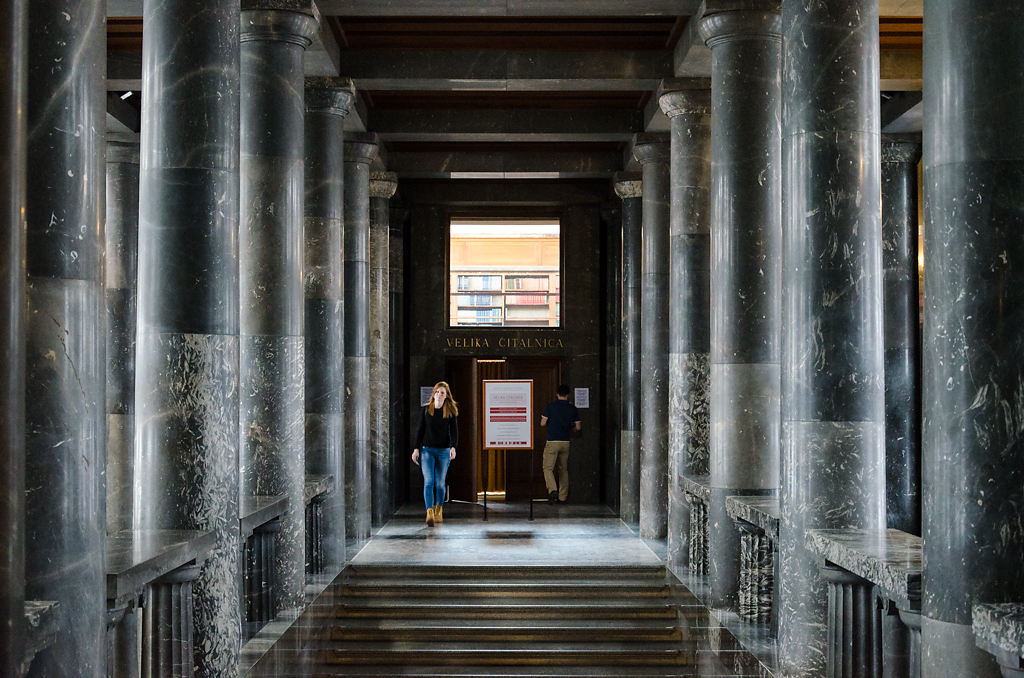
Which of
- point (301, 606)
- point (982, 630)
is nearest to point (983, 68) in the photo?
point (982, 630)

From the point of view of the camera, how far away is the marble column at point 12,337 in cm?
371

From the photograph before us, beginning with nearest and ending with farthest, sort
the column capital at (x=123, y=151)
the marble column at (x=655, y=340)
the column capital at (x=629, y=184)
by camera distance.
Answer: the marble column at (x=655, y=340) → the column capital at (x=123, y=151) → the column capital at (x=629, y=184)

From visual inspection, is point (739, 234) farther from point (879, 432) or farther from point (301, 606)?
point (301, 606)

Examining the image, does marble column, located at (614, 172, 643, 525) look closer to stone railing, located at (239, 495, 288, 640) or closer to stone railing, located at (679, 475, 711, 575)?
stone railing, located at (679, 475, 711, 575)

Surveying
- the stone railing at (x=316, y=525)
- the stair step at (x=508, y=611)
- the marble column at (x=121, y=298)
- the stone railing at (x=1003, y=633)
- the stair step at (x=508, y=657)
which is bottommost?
the stair step at (x=508, y=657)

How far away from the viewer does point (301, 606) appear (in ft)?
30.7

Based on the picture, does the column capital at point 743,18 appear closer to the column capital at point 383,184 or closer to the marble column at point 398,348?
the column capital at point 383,184

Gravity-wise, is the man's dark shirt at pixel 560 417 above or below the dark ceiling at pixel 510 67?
below

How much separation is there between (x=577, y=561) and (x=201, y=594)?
5.80 meters

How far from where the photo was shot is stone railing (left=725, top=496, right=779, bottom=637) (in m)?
8.27

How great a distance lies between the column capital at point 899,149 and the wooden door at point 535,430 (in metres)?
7.55

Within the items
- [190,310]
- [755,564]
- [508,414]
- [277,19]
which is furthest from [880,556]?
[508,414]

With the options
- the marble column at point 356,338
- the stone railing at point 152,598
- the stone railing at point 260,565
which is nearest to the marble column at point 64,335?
the stone railing at point 152,598

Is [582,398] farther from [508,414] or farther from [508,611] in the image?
[508,611]
